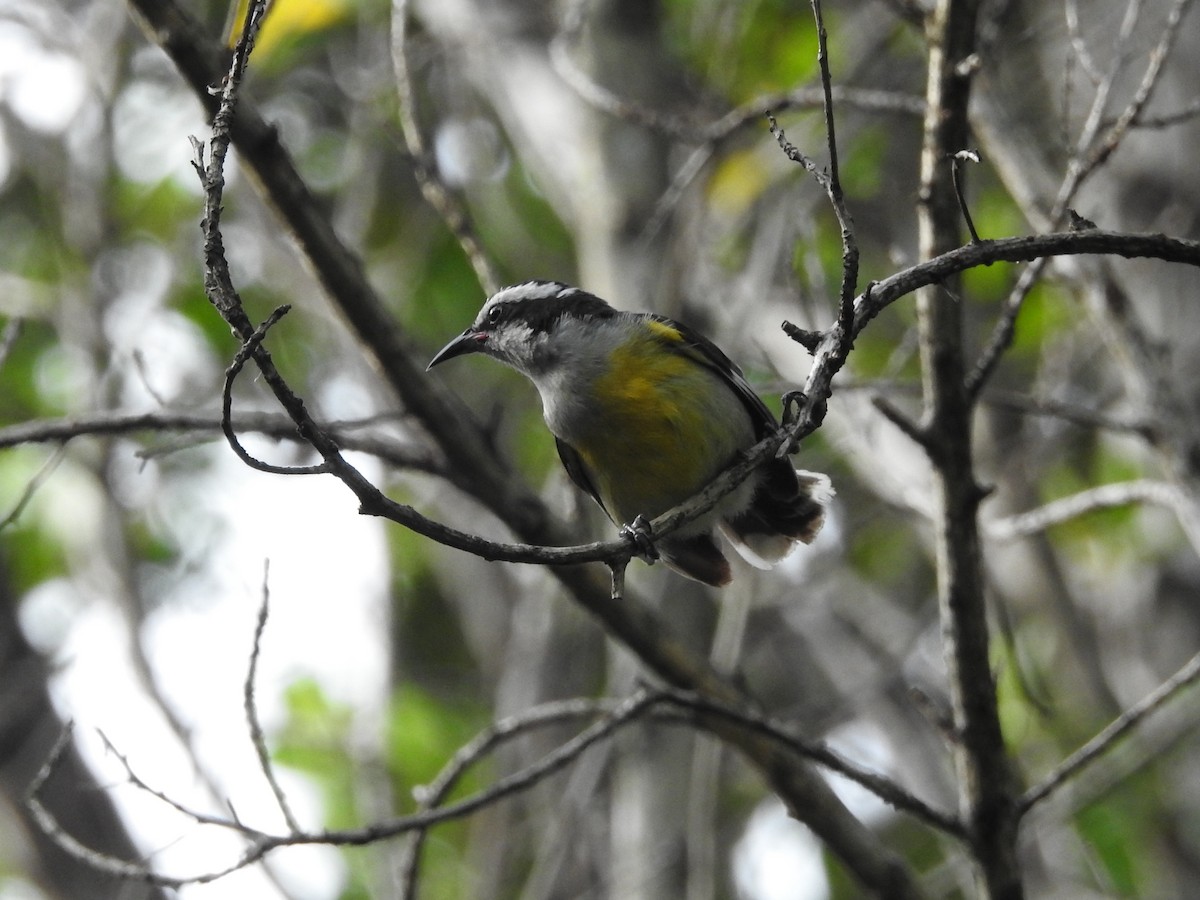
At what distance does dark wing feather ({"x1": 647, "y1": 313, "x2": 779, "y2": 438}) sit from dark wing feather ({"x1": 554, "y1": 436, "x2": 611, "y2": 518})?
511 millimetres

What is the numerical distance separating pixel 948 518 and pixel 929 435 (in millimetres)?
250

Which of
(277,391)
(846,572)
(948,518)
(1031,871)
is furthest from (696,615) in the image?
(277,391)

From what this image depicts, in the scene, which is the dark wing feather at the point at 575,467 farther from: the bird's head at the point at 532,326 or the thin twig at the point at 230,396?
the thin twig at the point at 230,396

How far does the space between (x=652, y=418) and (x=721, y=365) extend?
0.41 m

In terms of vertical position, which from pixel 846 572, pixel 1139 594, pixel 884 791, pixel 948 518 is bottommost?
pixel 884 791

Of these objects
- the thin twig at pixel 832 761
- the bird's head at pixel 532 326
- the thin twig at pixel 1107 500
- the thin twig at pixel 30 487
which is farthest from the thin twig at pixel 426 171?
the thin twig at pixel 1107 500

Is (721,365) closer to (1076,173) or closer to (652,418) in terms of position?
(652,418)

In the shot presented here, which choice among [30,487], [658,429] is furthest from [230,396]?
[658,429]

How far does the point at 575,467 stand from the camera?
4.74m

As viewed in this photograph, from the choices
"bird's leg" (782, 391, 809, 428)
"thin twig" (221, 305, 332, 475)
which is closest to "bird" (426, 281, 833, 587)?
"bird's leg" (782, 391, 809, 428)

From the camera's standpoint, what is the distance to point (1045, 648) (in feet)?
30.9

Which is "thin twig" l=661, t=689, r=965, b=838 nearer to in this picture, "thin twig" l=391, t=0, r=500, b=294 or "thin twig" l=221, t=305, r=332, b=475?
"thin twig" l=221, t=305, r=332, b=475

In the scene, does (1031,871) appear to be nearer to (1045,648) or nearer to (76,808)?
(1045,648)

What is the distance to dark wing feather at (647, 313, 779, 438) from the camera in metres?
4.57
